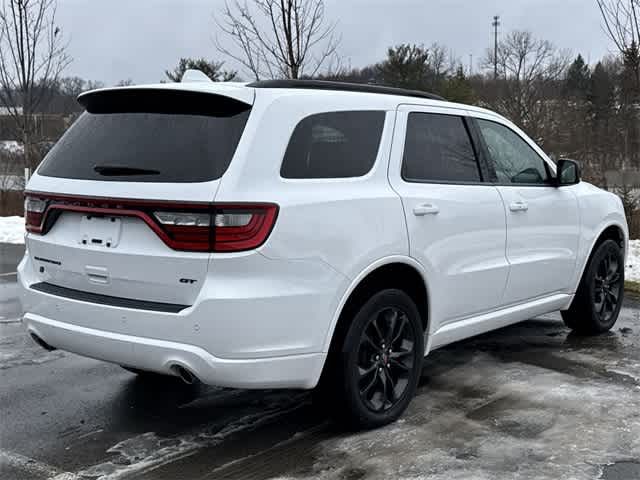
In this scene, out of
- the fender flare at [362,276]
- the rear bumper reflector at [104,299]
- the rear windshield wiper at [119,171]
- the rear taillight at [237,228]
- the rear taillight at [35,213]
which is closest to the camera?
the rear taillight at [237,228]

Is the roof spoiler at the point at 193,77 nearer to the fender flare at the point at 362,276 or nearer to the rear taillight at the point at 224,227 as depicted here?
the rear taillight at the point at 224,227

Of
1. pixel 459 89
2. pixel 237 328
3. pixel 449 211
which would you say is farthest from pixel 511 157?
pixel 459 89

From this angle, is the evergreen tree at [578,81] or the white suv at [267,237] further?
the evergreen tree at [578,81]

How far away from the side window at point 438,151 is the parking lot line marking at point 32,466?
2325 millimetres

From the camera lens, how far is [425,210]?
4246 millimetres

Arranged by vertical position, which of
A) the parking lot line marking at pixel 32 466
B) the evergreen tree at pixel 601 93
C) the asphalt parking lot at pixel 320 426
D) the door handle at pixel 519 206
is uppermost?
the evergreen tree at pixel 601 93

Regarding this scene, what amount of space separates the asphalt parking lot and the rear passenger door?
63cm

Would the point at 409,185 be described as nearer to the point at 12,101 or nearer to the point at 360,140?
the point at 360,140

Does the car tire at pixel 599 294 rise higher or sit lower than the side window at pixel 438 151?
lower

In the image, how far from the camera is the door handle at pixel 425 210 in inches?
165

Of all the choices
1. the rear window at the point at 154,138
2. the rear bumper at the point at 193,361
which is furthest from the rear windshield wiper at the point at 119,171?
the rear bumper at the point at 193,361

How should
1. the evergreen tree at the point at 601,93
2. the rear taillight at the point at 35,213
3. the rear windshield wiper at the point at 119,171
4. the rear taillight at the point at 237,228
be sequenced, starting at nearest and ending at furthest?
the rear taillight at the point at 237,228
the rear windshield wiper at the point at 119,171
the rear taillight at the point at 35,213
the evergreen tree at the point at 601,93

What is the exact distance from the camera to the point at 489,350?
582cm

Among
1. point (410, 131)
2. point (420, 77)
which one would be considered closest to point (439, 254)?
point (410, 131)
